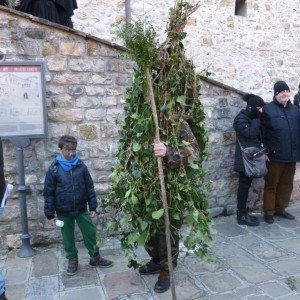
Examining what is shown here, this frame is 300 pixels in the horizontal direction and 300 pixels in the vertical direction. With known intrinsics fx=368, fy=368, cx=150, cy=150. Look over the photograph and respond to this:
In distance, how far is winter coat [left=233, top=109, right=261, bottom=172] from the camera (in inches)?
182

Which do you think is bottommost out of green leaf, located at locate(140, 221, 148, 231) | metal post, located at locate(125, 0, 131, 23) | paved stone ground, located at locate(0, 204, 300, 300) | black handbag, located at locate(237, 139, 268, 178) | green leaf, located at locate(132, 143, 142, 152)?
paved stone ground, located at locate(0, 204, 300, 300)

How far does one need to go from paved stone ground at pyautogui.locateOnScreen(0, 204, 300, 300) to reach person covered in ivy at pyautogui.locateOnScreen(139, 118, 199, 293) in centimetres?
9

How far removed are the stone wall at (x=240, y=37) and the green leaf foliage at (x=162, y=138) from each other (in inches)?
171

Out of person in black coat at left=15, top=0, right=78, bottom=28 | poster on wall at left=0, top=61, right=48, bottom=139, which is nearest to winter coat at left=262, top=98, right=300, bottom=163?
poster on wall at left=0, top=61, right=48, bottom=139

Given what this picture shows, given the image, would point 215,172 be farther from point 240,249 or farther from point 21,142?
point 21,142

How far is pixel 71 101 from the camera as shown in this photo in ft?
13.6

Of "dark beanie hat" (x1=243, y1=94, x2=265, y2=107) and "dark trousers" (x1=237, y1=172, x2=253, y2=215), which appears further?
"dark trousers" (x1=237, y1=172, x2=253, y2=215)

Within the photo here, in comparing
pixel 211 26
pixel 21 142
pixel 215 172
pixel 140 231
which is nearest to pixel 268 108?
pixel 215 172

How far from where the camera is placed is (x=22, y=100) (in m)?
3.87

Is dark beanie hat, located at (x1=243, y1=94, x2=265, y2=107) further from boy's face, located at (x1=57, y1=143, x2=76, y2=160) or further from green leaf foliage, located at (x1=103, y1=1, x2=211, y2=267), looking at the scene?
boy's face, located at (x1=57, y1=143, x2=76, y2=160)

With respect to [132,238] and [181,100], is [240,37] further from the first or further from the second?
[132,238]

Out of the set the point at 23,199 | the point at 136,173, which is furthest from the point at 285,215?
the point at 23,199

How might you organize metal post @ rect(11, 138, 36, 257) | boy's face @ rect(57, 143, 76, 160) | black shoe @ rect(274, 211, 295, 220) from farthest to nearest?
black shoe @ rect(274, 211, 295, 220) < metal post @ rect(11, 138, 36, 257) < boy's face @ rect(57, 143, 76, 160)

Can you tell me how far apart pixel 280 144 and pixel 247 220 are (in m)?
1.09
